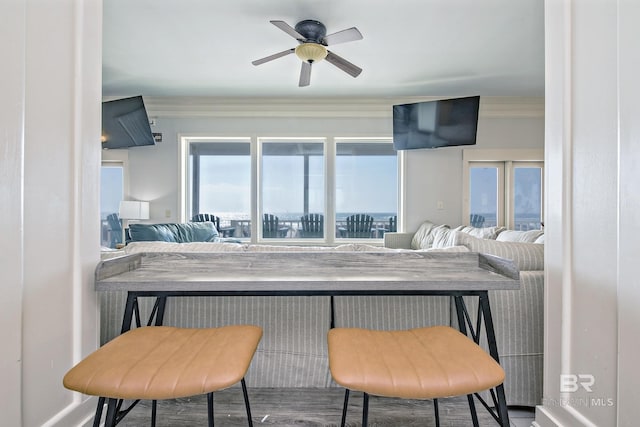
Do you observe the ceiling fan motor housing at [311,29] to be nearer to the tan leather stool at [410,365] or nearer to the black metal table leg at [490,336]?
the black metal table leg at [490,336]

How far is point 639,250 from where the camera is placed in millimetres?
785

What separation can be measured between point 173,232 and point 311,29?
7.86 ft

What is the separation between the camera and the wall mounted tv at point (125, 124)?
361 cm

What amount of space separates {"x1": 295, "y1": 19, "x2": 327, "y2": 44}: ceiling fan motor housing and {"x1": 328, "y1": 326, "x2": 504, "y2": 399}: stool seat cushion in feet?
7.36

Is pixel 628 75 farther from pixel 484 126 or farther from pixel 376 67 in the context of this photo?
pixel 484 126

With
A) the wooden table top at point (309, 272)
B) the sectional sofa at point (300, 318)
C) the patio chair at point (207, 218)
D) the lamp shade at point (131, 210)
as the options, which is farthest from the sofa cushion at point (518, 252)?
the lamp shade at point (131, 210)

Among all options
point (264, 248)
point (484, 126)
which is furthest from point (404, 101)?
point (264, 248)

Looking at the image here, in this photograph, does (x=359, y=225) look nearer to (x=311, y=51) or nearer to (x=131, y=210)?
(x=311, y=51)

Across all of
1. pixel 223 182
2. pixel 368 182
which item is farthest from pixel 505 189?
pixel 223 182

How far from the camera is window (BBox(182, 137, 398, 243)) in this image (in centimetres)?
413

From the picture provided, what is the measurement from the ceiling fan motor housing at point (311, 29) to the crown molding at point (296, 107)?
4.84ft

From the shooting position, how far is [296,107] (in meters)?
3.96

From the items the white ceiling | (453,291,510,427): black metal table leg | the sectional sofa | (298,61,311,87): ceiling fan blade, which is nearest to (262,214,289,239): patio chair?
the white ceiling

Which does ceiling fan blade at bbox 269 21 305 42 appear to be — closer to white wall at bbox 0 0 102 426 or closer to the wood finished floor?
white wall at bbox 0 0 102 426
